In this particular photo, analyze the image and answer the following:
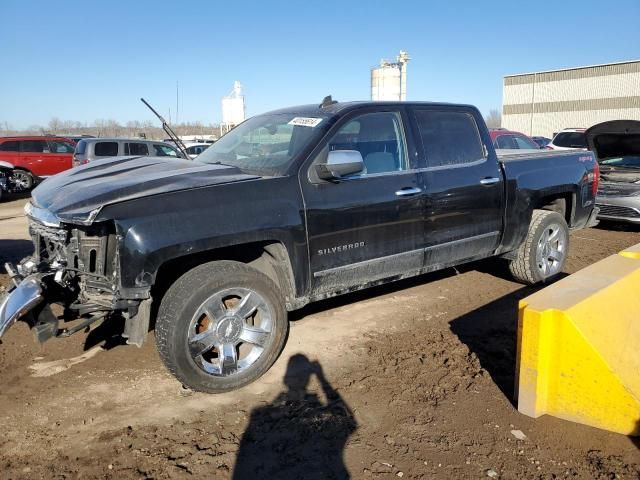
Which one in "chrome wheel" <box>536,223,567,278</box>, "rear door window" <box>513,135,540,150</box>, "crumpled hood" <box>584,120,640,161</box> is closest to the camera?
"chrome wheel" <box>536,223,567,278</box>

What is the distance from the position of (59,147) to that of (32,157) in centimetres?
101

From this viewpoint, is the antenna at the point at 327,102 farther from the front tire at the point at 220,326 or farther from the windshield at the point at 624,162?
the windshield at the point at 624,162

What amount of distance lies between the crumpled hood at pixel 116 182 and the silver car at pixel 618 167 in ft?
23.8

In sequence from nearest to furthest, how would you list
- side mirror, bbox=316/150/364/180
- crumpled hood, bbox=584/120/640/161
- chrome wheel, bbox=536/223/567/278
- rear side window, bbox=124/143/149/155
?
1. side mirror, bbox=316/150/364/180
2. chrome wheel, bbox=536/223/567/278
3. crumpled hood, bbox=584/120/640/161
4. rear side window, bbox=124/143/149/155

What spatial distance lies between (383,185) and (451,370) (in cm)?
147

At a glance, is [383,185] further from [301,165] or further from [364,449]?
[364,449]

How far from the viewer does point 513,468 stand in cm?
261

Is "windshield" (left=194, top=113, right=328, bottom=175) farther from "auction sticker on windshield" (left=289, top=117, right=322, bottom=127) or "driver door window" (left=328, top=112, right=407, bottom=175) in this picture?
"driver door window" (left=328, top=112, right=407, bottom=175)

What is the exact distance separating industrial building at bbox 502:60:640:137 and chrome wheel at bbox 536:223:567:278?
41.7 meters

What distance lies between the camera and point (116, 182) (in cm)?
333

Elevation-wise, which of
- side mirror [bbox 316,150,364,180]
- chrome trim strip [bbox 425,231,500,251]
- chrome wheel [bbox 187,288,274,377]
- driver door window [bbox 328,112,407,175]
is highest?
driver door window [bbox 328,112,407,175]

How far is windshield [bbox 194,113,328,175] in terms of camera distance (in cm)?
383

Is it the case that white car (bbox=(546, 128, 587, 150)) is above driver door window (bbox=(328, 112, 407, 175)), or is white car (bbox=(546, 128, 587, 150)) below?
above

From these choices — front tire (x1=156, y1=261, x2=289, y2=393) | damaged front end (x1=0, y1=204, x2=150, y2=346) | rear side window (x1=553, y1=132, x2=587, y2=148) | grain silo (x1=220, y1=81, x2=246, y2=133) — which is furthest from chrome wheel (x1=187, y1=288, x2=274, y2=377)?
grain silo (x1=220, y1=81, x2=246, y2=133)
